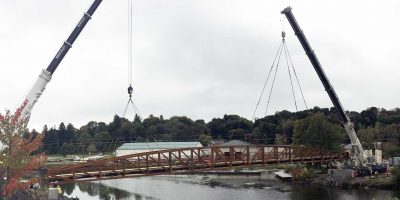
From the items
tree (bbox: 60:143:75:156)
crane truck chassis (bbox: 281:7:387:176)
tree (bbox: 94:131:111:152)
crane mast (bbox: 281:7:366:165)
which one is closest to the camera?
crane mast (bbox: 281:7:366:165)

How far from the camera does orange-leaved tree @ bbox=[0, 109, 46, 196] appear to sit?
26.9 m

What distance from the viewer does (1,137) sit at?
1097 inches

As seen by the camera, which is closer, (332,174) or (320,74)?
(320,74)

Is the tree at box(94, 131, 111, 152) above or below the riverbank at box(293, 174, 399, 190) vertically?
above

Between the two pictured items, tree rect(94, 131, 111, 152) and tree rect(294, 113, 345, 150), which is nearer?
tree rect(294, 113, 345, 150)

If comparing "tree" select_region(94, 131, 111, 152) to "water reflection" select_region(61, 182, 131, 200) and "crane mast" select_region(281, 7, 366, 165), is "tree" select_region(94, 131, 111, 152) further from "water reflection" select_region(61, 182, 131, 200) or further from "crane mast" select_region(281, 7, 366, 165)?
"crane mast" select_region(281, 7, 366, 165)

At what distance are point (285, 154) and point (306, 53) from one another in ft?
44.0

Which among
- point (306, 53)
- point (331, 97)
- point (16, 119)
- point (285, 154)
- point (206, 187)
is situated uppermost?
point (306, 53)

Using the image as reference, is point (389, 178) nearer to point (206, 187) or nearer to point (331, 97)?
point (331, 97)

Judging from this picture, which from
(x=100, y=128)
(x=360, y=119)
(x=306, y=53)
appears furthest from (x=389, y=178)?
(x=100, y=128)

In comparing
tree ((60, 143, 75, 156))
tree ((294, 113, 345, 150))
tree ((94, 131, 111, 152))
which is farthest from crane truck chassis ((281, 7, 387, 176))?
tree ((60, 143, 75, 156))

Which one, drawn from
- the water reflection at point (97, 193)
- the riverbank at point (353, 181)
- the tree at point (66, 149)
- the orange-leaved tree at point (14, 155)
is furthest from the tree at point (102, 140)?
the orange-leaved tree at point (14, 155)

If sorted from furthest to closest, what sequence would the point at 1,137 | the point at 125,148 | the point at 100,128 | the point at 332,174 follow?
the point at 100,128 < the point at 125,148 < the point at 332,174 < the point at 1,137

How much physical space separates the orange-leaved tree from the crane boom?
8210mm
